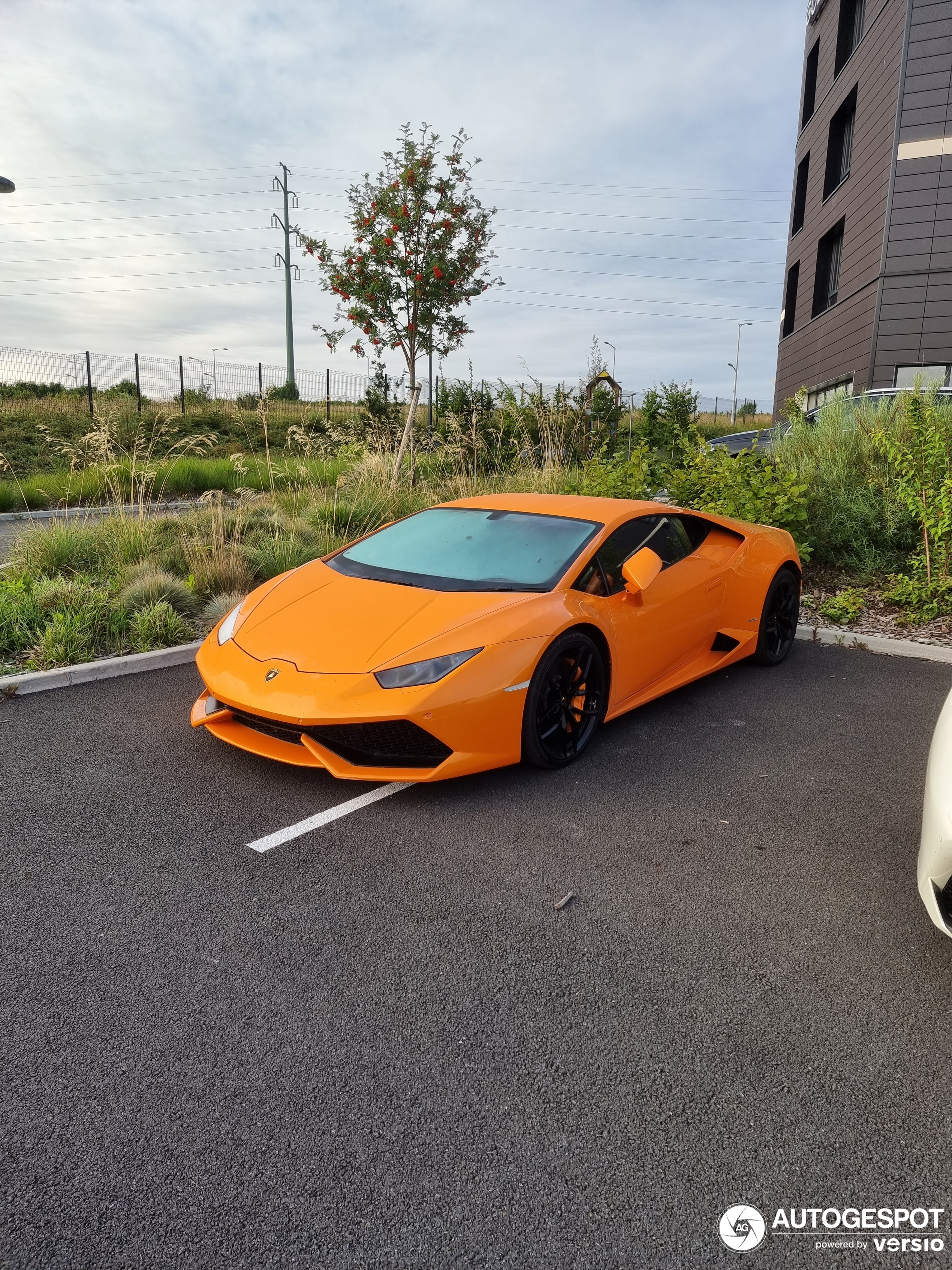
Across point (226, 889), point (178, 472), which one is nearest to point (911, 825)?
point (226, 889)

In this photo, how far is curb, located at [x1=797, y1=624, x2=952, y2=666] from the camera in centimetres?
604

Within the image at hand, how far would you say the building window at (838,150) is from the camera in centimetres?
2095

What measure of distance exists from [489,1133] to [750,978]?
0.96 m

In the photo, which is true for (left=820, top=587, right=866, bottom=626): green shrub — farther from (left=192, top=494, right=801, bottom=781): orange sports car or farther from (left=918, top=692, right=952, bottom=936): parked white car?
(left=918, top=692, right=952, bottom=936): parked white car

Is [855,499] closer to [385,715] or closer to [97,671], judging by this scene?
[385,715]

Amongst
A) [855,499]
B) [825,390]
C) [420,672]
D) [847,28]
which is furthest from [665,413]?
[420,672]

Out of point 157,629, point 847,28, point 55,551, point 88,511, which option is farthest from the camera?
point 847,28

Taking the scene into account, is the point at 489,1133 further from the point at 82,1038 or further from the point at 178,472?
the point at 178,472

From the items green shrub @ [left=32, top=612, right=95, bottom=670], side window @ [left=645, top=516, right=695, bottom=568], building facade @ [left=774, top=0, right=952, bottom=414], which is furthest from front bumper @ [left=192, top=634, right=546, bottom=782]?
building facade @ [left=774, top=0, right=952, bottom=414]

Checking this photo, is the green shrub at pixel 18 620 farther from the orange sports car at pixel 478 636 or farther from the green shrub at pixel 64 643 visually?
the orange sports car at pixel 478 636

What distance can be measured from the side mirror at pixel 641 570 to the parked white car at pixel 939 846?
1.82 m

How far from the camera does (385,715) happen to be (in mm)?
3279

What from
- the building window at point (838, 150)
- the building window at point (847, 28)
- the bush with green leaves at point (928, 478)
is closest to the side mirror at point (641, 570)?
the bush with green leaves at point (928, 478)

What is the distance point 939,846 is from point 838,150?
2470 cm
